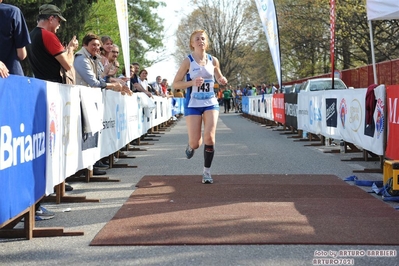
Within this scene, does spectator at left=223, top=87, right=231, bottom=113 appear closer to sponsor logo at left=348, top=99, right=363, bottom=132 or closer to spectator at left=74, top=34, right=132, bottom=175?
sponsor logo at left=348, top=99, right=363, bottom=132

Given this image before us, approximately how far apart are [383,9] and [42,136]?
9.69m

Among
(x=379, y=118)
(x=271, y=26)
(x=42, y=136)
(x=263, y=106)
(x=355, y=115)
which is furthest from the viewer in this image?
(x=263, y=106)

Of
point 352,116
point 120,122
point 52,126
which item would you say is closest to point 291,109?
point 352,116

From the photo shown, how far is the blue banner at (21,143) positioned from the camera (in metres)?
5.65

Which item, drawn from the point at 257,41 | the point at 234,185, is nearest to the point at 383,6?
the point at 234,185

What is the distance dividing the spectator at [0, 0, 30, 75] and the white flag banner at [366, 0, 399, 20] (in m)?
9.09

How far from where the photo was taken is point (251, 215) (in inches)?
296

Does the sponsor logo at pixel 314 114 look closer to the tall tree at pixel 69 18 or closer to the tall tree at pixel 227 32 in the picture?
the tall tree at pixel 69 18

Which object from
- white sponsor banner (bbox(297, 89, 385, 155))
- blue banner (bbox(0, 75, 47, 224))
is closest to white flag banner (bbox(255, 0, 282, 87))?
white sponsor banner (bbox(297, 89, 385, 155))

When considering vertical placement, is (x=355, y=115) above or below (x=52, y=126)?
below

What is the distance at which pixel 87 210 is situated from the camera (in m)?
8.32

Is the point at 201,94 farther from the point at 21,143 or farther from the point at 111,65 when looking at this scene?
the point at 21,143

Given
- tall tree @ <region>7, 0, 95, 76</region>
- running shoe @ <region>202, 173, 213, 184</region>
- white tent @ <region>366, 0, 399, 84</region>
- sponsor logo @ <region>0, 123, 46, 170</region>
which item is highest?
tall tree @ <region>7, 0, 95, 76</region>

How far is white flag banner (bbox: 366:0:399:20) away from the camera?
14.6m
